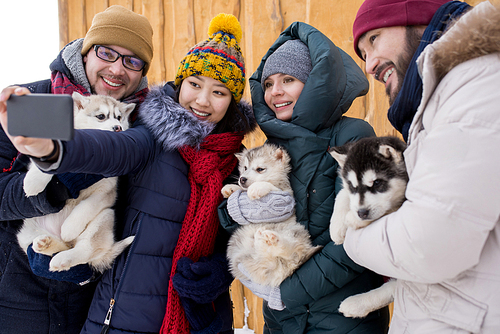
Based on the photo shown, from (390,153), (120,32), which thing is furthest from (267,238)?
(120,32)

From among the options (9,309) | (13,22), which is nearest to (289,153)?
(9,309)

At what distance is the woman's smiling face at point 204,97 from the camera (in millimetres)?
1986

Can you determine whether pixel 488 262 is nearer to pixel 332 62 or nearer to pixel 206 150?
pixel 332 62

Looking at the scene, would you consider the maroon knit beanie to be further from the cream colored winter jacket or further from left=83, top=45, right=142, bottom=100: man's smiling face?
left=83, top=45, right=142, bottom=100: man's smiling face

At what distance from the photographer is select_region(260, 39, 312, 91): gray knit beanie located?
6.40 ft

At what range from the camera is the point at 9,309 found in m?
1.64

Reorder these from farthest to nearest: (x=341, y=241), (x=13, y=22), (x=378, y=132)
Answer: (x=13, y=22), (x=378, y=132), (x=341, y=241)

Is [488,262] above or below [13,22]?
below

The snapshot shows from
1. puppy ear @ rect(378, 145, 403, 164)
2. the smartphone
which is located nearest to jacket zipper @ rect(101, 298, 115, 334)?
the smartphone

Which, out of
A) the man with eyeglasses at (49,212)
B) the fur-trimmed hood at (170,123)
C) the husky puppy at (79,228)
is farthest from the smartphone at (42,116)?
the fur-trimmed hood at (170,123)

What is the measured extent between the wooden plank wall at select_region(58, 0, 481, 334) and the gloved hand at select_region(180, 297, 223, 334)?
190cm

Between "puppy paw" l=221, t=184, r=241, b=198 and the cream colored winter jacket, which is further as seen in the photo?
"puppy paw" l=221, t=184, r=241, b=198

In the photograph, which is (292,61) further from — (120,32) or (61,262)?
(61,262)

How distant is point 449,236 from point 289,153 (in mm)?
1169
